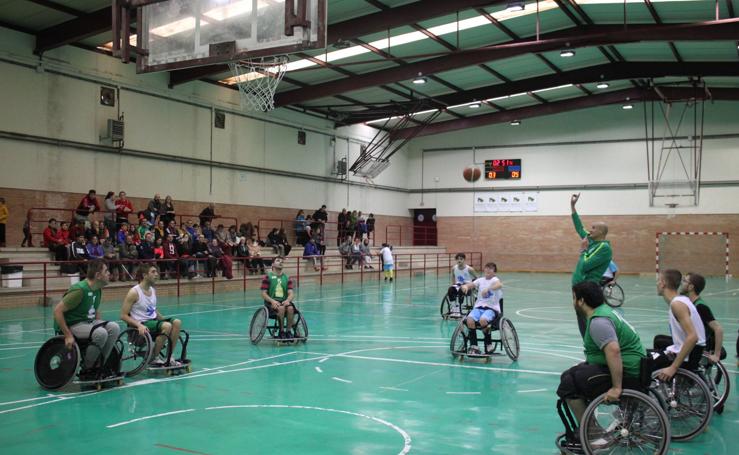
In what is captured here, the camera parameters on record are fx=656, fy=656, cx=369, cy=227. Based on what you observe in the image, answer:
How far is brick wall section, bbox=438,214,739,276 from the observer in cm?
3047

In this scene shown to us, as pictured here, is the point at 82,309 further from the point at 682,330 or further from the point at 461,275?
the point at 461,275

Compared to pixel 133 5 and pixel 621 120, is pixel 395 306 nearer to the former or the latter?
pixel 133 5

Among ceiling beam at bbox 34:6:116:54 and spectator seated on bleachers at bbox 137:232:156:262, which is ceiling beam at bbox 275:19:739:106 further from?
spectator seated on bleachers at bbox 137:232:156:262

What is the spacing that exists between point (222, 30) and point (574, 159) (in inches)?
Answer: 1068

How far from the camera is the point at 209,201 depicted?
24703 mm

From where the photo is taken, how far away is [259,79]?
15.5m

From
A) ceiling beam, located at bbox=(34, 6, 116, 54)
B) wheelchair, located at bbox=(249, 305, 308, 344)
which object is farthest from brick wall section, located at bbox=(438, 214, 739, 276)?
wheelchair, located at bbox=(249, 305, 308, 344)

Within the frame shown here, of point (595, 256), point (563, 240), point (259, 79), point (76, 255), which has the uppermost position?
point (259, 79)

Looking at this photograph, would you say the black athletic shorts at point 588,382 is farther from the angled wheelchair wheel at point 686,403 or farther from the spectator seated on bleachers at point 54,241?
the spectator seated on bleachers at point 54,241

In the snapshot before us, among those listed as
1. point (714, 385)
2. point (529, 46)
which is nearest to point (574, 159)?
point (529, 46)

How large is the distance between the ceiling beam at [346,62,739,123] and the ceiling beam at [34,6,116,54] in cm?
1429

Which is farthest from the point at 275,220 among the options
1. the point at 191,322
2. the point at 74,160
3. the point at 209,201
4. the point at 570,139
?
the point at 570,139

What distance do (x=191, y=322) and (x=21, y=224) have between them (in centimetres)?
820

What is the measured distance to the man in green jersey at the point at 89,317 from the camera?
7344 mm
